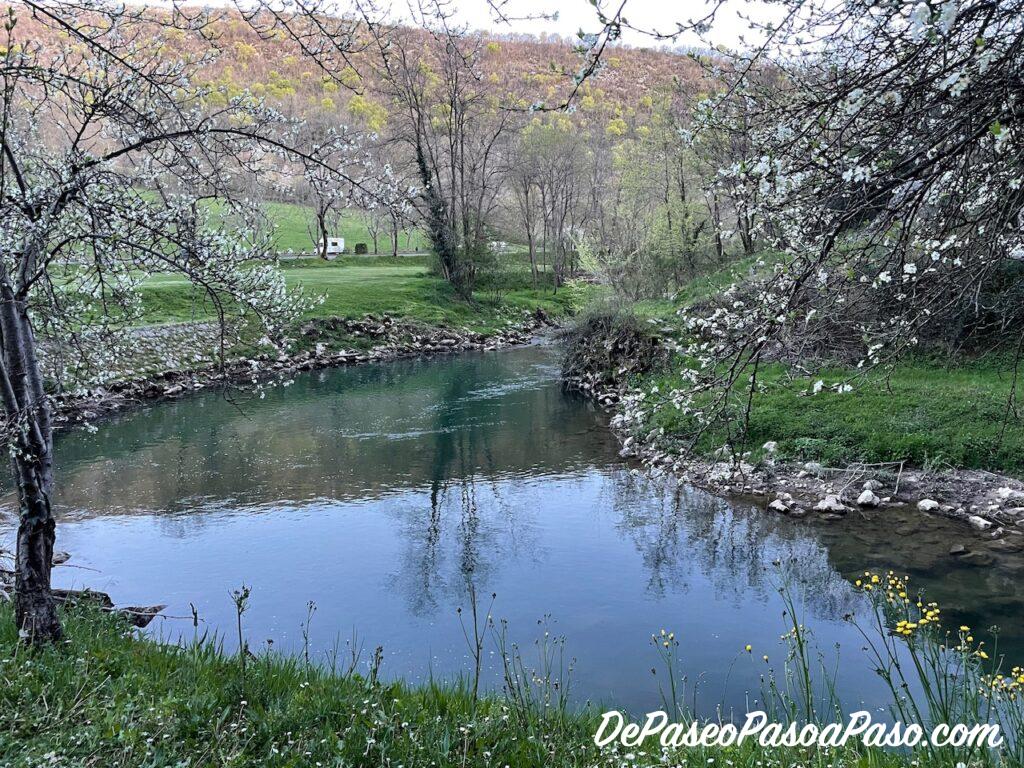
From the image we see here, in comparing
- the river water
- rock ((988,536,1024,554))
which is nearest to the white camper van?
the river water

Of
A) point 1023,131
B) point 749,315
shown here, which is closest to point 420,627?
point 749,315

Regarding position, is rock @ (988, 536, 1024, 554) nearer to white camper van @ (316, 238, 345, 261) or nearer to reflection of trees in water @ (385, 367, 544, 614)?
reflection of trees in water @ (385, 367, 544, 614)

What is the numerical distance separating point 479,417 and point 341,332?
40.4ft

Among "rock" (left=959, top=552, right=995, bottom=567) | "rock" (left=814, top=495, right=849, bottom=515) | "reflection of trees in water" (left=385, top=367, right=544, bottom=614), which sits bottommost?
"reflection of trees in water" (left=385, top=367, right=544, bottom=614)

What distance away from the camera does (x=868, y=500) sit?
11.1 metres

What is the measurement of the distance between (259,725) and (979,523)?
9.74 m

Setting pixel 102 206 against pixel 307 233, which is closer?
pixel 102 206

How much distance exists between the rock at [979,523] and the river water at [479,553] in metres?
0.41

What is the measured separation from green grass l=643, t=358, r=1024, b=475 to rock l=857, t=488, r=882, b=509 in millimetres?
1209

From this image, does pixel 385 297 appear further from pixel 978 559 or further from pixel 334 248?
pixel 978 559

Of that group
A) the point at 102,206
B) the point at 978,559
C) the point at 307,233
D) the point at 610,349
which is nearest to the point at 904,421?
the point at 978,559

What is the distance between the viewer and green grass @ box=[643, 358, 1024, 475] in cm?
1171

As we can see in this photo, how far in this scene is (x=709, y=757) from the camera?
3.95 m

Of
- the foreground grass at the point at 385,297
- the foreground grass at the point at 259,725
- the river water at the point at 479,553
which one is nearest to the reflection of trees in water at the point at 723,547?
the river water at the point at 479,553
